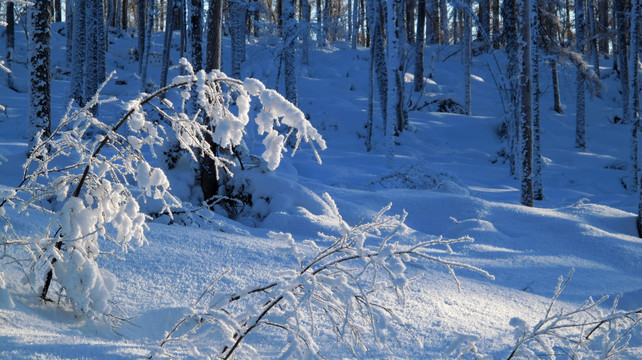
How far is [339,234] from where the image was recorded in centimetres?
556

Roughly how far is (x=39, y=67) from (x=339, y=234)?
3.85 metres

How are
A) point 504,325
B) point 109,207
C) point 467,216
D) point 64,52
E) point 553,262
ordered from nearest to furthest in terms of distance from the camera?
point 109,207
point 504,325
point 553,262
point 467,216
point 64,52

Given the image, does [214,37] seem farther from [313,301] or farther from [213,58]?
[313,301]

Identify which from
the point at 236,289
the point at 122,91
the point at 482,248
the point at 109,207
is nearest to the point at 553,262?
the point at 482,248

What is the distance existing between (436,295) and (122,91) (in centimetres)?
1709

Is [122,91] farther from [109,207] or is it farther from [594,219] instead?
[109,207]

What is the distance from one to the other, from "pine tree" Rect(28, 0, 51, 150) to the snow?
0.58 meters

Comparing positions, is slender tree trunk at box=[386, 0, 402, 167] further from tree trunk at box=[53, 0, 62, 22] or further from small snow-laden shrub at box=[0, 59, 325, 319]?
tree trunk at box=[53, 0, 62, 22]

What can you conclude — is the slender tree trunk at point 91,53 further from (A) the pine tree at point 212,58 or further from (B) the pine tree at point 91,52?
(A) the pine tree at point 212,58

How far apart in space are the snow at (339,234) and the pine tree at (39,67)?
22.9 inches

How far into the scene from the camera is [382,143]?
15125mm

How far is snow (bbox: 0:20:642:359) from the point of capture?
183cm

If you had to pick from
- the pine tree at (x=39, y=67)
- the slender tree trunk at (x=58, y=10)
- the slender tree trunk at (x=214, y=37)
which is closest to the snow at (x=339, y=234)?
the pine tree at (x=39, y=67)

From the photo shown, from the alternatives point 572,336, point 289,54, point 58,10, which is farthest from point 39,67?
point 58,10
